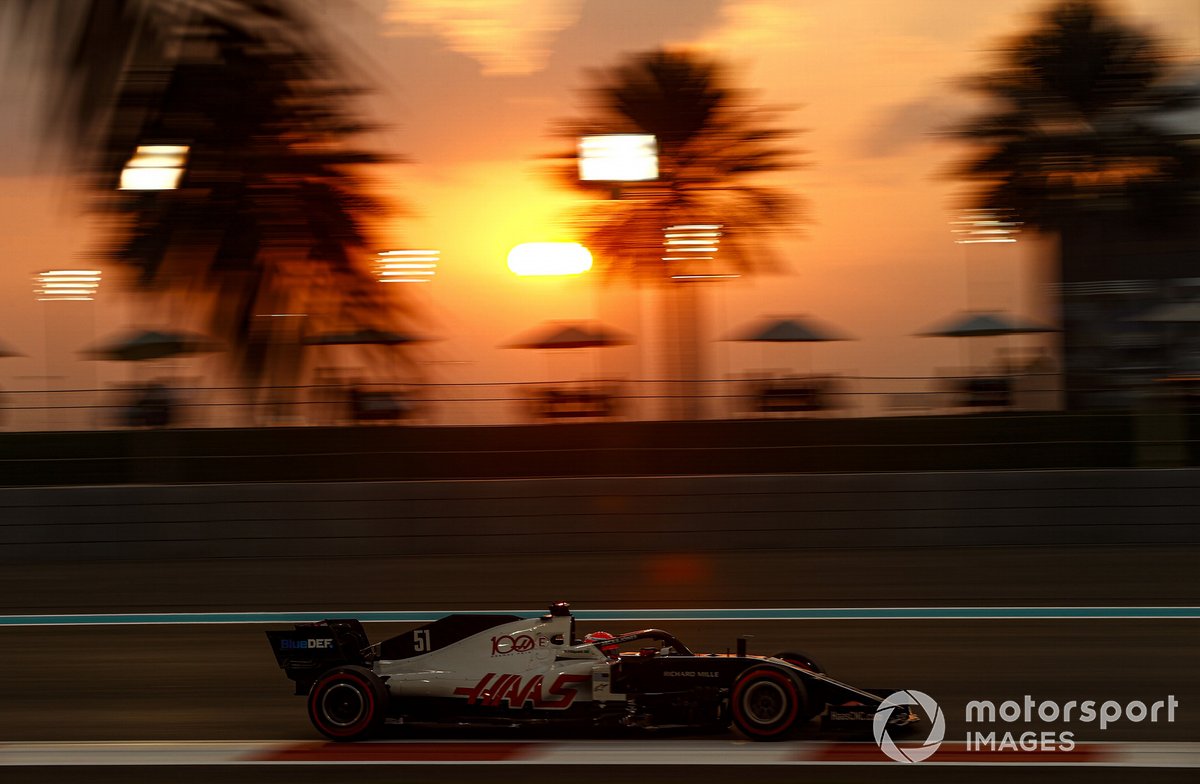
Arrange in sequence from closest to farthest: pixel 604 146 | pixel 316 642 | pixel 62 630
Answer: pixel 316 642, pixel 62 630, pixel 604 146

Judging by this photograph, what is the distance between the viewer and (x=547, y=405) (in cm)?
1241

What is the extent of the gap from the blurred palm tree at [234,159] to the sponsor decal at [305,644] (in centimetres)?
808

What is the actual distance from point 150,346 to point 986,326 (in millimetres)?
8668

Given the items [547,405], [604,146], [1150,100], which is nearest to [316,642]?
[547,405]

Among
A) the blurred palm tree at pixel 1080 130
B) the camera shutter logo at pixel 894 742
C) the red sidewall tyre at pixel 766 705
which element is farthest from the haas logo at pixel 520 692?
the blurred palm tree at pixel 1080 130

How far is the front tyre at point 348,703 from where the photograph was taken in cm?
461

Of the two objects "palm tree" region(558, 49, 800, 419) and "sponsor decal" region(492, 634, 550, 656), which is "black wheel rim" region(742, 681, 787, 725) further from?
"palm tree" region(558, 49, 800, 419)

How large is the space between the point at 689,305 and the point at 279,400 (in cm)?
441

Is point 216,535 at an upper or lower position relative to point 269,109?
lower

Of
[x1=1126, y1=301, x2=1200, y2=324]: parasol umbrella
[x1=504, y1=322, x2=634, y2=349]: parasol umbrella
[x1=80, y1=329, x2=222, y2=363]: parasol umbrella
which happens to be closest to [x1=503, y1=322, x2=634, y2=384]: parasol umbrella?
[x1=504, y1=322, x2=634, y2=349]: parasol umbrella

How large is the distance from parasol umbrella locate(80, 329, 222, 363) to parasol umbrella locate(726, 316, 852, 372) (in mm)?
5541

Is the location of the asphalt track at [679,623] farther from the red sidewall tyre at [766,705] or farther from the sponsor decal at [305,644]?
the sponsor decal at [305,644]

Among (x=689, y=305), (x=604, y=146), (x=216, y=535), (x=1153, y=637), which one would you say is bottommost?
→ (x=1153, y=637)

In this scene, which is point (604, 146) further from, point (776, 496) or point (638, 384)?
point (776, 496)
